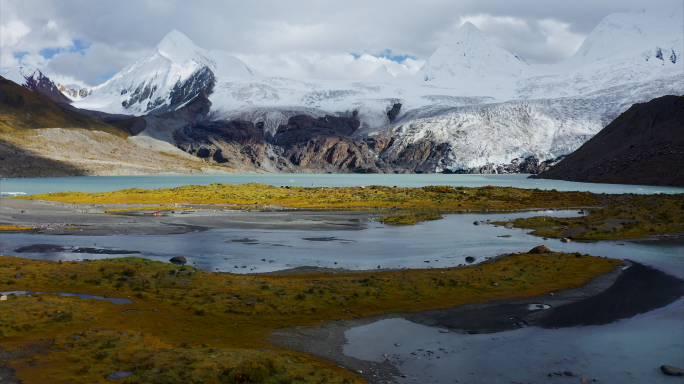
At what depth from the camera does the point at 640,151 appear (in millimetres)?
130125

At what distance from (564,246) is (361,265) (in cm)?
1588

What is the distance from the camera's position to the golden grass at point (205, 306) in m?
12.3

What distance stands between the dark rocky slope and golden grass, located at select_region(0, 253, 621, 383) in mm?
111985

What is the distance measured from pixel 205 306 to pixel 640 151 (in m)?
141

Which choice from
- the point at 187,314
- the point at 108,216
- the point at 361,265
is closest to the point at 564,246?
the point at 361,265

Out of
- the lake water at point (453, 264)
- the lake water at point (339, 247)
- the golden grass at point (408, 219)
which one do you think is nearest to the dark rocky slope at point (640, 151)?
the lake water at point (453, 264)

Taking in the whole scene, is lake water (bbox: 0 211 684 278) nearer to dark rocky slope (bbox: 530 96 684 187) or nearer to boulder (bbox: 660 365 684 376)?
boulder (bbox: 660 365 684 376)

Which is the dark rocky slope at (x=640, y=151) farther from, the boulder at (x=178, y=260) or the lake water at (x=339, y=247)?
the boulder at (x=178, y=260)

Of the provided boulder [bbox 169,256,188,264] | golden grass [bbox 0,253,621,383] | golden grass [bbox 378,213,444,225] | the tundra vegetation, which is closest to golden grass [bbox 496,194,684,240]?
the tundra vegetation

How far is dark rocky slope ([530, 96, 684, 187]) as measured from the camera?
11938 cm

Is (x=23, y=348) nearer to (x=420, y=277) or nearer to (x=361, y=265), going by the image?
(x=420, y=277)

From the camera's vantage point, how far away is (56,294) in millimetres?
19312

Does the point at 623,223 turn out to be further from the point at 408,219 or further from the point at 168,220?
the point at 168,220

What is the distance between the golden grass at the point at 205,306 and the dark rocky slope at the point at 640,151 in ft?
367
